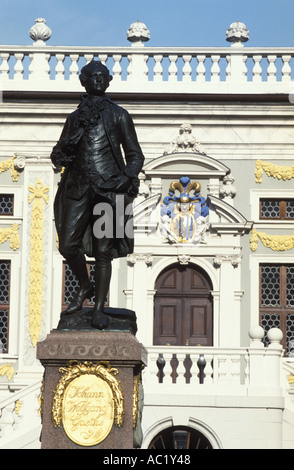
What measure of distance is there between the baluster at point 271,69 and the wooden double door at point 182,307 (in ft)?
13.2

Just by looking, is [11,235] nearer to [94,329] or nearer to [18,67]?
[18,67]

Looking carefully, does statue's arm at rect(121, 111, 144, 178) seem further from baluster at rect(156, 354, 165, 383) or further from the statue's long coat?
baluster at rect(156, 354, 165, 383)

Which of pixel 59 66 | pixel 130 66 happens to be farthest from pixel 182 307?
pixel 59 66

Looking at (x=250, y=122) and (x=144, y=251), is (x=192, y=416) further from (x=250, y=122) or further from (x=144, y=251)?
(x=250, y=122)

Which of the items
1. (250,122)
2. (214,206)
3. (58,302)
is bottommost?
(58,302)

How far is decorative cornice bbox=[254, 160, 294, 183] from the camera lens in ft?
79.6

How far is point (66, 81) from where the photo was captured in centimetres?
2430

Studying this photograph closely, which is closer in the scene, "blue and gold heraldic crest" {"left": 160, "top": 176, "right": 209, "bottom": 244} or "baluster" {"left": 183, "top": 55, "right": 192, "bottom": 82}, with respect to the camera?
"blue and gold heraldic crest" {"left": 160, "top": 176, "right": 209, "bottom": 244}

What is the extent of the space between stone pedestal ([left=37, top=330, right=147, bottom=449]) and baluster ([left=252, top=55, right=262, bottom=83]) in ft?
46.4

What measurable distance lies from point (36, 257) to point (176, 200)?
117 inches

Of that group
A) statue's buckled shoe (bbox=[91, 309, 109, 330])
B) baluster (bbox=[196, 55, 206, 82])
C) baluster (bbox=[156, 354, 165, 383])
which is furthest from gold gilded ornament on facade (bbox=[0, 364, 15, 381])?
statue's buckled shoe (bbox=[91, 309, 109, 330])

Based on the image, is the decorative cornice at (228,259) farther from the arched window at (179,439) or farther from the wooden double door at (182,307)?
the arched window at (179,439)
